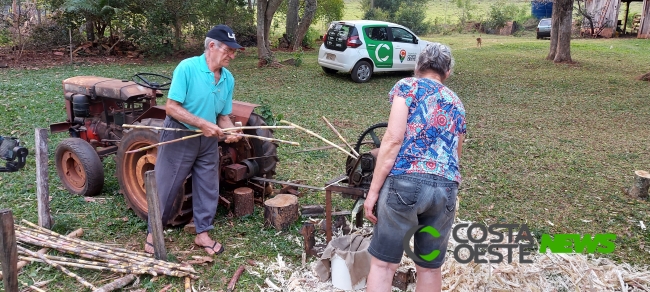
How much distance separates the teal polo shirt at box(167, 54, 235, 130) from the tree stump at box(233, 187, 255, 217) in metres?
0.87

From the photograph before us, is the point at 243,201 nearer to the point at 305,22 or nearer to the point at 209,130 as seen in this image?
the point at 209,130

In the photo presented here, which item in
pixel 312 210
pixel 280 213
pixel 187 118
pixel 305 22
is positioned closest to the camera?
pixel 187 118

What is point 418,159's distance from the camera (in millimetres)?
2588

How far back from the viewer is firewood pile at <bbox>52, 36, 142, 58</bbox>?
48.1ft

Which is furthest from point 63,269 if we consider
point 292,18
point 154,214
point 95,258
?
point 292,18

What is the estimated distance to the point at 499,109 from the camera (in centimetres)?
959

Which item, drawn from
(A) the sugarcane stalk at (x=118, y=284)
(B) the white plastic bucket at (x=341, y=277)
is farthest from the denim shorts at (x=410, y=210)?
(A) the sugarcane stalk at (x=118, y=284)

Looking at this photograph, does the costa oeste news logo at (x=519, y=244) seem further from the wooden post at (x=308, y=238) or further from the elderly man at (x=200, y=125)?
the elderly man at (x=200, y=125)

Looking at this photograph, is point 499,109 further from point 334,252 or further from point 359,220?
point 334,252

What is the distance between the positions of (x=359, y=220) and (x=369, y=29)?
27.9ft

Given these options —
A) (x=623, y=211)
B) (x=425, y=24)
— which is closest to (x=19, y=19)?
(x=623, y=211)

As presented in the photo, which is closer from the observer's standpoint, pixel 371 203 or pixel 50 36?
pixel 371 203

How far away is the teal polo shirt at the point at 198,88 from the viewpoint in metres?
3.56

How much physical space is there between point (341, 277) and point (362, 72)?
8.97m
